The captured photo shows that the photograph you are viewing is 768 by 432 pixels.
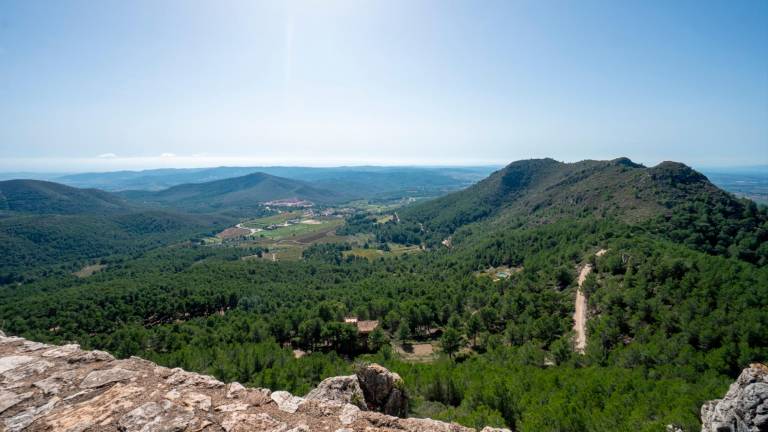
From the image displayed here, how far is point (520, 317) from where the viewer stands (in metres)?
68.7

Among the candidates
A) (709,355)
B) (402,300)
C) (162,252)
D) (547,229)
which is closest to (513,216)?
(547,229)

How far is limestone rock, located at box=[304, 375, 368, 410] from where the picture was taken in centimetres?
1844

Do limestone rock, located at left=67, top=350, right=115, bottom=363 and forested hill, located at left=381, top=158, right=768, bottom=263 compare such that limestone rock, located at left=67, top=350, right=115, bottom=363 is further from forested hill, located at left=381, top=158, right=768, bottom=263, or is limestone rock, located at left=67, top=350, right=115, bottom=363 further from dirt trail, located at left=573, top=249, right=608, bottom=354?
forested hill, located at left=381, top=158, right=768, bottom=263

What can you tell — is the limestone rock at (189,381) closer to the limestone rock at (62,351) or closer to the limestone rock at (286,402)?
the limestone rock at (286,402)

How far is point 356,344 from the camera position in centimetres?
6594

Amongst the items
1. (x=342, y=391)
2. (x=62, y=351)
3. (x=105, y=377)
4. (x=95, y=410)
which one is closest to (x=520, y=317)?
(x=342, y=391)

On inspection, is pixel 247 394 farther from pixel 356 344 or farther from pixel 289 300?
pixel 289 300

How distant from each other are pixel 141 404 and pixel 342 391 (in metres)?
12.2

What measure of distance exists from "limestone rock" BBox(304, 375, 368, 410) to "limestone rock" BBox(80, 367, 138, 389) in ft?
34.1

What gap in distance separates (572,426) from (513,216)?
6829 inches

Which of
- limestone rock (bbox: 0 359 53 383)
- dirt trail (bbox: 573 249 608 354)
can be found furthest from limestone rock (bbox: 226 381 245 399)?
dirt trail (bbox: 573 249 608 354)

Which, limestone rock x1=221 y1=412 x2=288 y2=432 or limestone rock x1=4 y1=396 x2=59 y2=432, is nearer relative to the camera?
limestone rock x1=4 y1=396 x2=59 y2=432

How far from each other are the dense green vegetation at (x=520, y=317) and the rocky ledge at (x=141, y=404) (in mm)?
24024

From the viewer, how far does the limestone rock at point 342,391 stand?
18.4 meters
